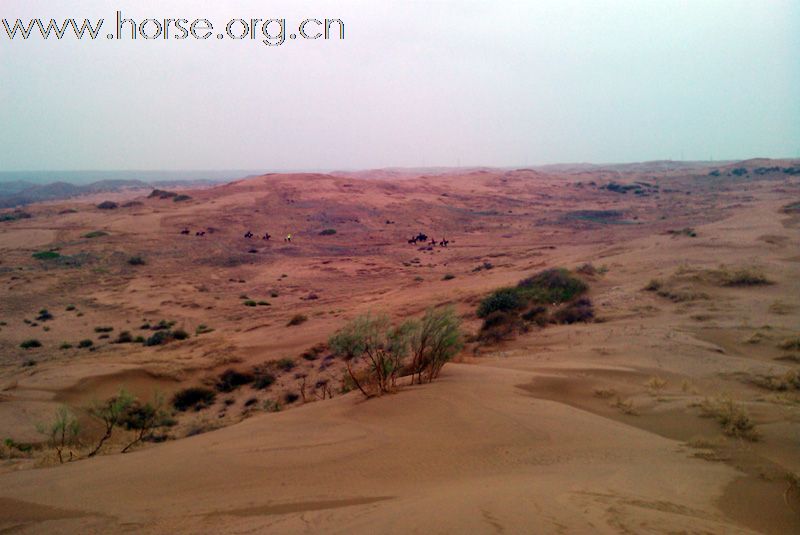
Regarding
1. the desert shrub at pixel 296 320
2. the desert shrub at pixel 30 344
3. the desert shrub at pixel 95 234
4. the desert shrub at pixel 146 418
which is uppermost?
the desert shrub at pixel 95 234

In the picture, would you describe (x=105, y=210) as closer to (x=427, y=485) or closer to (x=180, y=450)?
(x=180, y=450)

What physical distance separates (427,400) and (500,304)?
377 inches

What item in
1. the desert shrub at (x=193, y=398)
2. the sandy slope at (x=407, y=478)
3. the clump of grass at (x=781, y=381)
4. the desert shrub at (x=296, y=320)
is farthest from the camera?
the desert shrub at (x=296, y=320)


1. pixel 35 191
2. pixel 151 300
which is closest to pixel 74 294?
pixel 151 300

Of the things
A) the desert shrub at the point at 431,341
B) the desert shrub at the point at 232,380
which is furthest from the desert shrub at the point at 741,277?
the desert shrub at the point at 232,380

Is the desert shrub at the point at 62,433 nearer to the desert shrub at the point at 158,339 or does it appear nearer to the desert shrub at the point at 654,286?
the desert shrub at the point at 158,339

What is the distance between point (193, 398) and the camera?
1358 cm

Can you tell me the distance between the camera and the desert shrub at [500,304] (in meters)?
17.9

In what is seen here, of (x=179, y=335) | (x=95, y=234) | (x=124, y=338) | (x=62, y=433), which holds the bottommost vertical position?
(x=124, y=338)

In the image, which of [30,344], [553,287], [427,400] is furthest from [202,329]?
[427,400]

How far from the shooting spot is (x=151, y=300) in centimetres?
2564

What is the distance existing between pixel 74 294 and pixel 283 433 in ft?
78.9

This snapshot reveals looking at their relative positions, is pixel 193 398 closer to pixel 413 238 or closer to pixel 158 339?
pixel 158 339

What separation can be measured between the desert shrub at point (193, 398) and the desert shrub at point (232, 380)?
42cm
